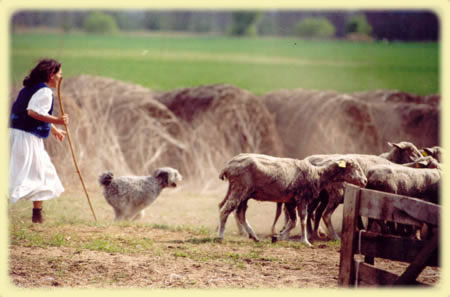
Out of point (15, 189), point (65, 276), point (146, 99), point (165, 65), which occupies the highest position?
point (165, 65)

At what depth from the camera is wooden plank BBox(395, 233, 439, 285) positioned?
617 centimetres

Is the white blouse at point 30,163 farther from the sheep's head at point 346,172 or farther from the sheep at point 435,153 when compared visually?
the sheep at point 435,153

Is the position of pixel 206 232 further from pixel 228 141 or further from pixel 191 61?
pixel 191 61

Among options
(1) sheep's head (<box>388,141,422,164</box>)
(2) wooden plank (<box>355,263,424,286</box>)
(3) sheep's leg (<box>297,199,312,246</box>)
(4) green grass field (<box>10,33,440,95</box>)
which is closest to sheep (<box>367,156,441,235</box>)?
(3) sheep's leg (<box>297,199,312,246</box>)

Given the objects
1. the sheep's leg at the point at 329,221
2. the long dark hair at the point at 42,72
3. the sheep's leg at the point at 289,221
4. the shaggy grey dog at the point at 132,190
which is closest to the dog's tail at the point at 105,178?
the shaggy grey dog at the point at 132,190

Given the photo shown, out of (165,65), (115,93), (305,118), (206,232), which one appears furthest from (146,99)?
(165,65)

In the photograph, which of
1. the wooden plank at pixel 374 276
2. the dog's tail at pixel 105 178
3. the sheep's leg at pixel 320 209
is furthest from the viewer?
the dog's tail at pixel 105 178

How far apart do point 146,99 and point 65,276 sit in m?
9.65

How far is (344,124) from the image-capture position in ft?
56.8

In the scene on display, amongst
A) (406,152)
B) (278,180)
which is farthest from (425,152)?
(278,180)

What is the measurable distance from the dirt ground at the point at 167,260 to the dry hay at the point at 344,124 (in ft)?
19.3

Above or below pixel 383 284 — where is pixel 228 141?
above

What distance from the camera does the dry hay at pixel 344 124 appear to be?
1702 cm

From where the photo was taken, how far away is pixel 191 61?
55.1m
